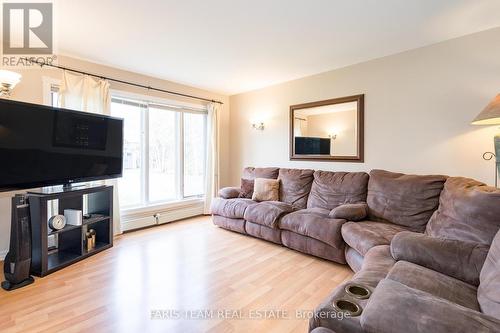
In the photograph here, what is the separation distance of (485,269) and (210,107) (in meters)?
4.31

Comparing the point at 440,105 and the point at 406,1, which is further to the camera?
the point at 440,105

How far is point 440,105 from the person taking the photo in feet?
9.37

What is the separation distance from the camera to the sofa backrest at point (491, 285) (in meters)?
1.16

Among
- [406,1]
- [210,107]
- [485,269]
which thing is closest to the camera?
[485,269]

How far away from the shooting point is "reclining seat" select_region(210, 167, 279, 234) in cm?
371

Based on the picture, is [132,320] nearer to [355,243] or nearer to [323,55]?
[355,243]

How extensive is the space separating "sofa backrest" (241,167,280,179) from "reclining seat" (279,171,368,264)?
0.72 metres

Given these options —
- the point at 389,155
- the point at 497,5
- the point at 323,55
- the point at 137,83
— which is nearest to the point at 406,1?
the point at 497,5

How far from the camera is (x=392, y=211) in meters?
2.75

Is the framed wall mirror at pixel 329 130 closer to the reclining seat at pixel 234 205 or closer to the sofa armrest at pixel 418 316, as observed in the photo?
the reclining seat at pixel 234 205

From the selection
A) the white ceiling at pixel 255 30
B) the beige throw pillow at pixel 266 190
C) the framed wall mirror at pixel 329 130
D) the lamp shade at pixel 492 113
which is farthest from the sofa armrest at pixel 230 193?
the lamp shade at pixel 492 113

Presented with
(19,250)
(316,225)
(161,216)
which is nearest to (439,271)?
(316,225)

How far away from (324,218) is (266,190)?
4.02 feet

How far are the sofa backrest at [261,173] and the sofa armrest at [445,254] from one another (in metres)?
2.43
